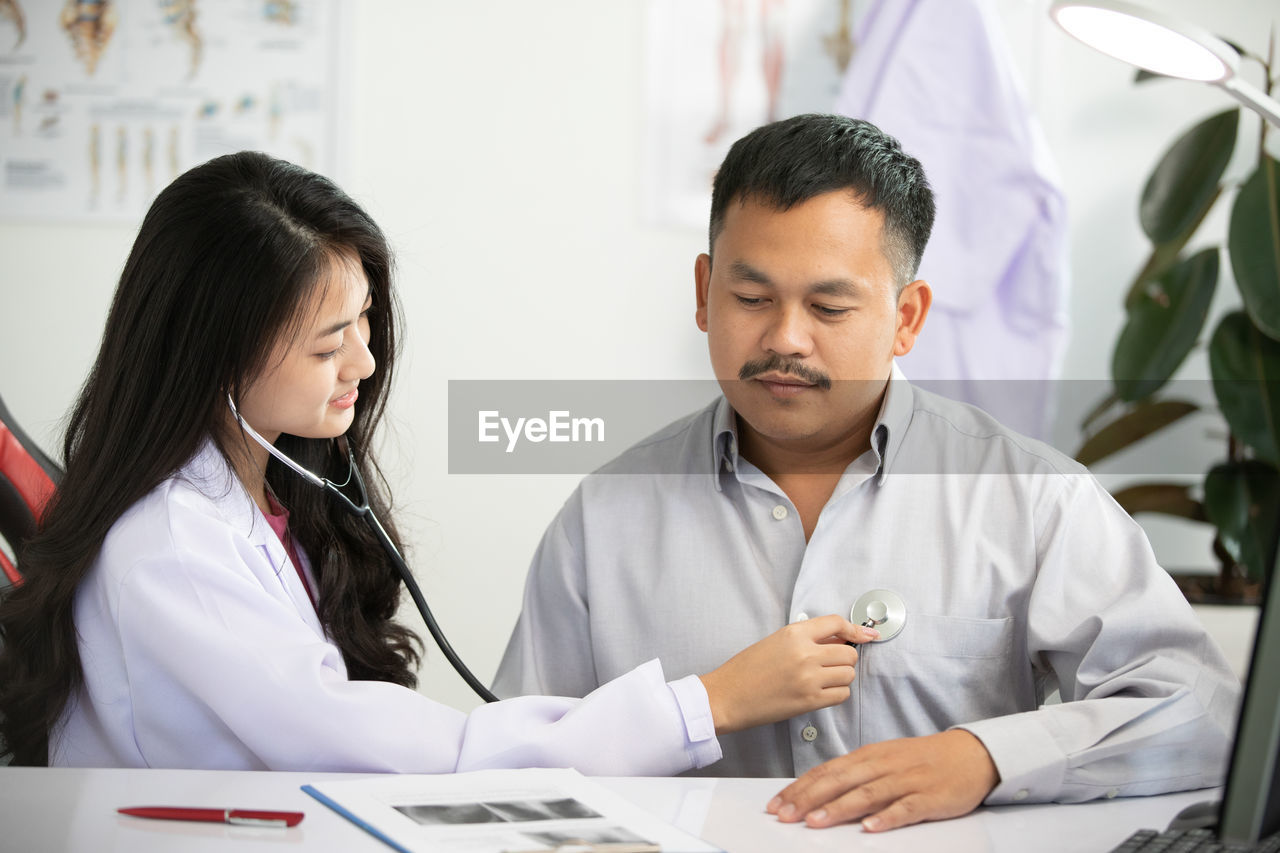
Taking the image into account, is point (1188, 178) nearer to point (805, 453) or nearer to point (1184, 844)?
point (805, 453)

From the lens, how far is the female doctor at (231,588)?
3.31 ft

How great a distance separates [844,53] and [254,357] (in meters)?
1.64

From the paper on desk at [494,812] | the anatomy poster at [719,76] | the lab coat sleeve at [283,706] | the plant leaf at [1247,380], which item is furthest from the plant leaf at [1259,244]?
the paper on desk at [494,812]

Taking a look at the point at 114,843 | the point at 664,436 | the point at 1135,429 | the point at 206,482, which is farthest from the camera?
the point at 1135,429

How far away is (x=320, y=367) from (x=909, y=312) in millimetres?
675

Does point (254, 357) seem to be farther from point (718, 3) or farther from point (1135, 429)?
point (1135, 429)

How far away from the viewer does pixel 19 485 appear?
1.29 m

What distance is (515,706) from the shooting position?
1048 millimetres

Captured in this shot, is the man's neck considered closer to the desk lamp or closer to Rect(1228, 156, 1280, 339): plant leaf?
the desk lamp

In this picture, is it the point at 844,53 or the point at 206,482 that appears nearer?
the point at 206,482

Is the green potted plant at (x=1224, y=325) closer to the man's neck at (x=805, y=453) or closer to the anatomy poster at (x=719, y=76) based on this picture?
the anatomy poster at (x=719, y=76)

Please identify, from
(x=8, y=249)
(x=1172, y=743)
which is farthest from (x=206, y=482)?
(x=8, y=249)

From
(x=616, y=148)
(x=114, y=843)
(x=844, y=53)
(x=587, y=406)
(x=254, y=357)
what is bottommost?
(x=114, y=843)

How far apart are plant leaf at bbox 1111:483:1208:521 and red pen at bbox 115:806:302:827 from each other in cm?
190
